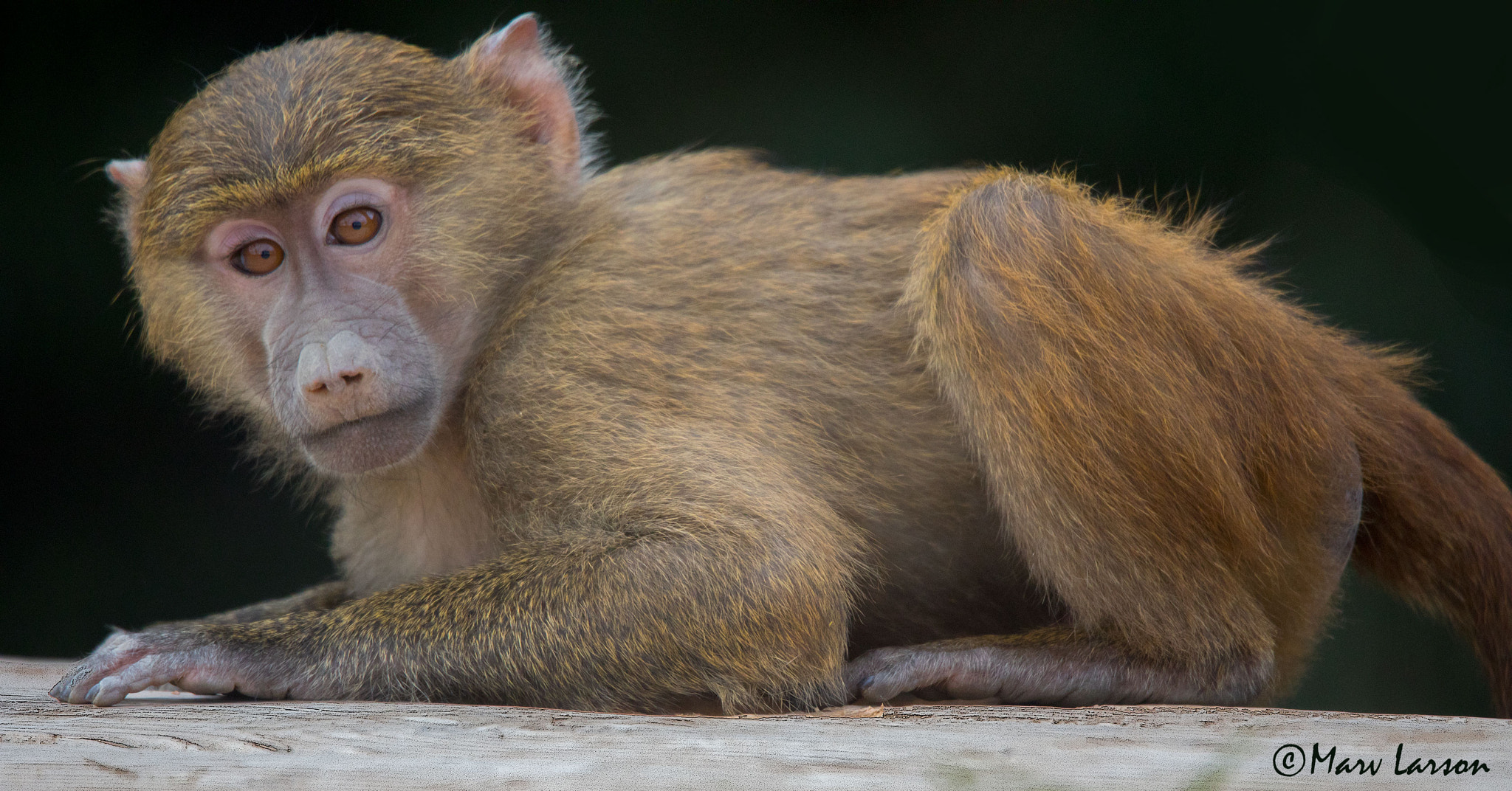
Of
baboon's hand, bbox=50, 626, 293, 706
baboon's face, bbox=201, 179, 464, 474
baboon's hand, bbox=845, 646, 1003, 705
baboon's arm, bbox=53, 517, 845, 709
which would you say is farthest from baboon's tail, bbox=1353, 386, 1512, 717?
baboon's hand, bbox=50, 626, 293, 706

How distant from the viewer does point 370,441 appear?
2.74m

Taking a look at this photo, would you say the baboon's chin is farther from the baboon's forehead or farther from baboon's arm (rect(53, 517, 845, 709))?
the baboon's forehead

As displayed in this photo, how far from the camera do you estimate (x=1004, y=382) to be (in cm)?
264

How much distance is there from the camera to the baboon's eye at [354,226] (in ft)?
9.28

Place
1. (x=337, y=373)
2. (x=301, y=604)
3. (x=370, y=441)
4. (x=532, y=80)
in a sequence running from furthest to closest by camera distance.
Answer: (x=301, y=604) → (x=532, y=80) → (x=370, y=441) → (x=337, y=373)

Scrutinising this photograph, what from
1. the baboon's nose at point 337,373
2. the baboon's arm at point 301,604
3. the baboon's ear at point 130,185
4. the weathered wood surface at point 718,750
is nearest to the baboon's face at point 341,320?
the baboon's nose at point 337,373

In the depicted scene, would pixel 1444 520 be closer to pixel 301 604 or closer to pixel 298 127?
pixel 298 127

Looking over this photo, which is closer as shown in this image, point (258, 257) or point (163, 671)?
point (163, 671)

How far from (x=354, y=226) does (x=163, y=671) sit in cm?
104

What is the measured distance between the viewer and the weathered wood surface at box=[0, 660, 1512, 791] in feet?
6.31

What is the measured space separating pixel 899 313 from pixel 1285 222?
229 cm

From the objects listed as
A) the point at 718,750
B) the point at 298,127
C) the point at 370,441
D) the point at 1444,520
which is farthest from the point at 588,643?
the point at 1444,520

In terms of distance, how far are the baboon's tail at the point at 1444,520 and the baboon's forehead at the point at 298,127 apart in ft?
7.78

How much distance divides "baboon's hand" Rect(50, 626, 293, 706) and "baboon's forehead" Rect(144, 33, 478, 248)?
0.98 m
